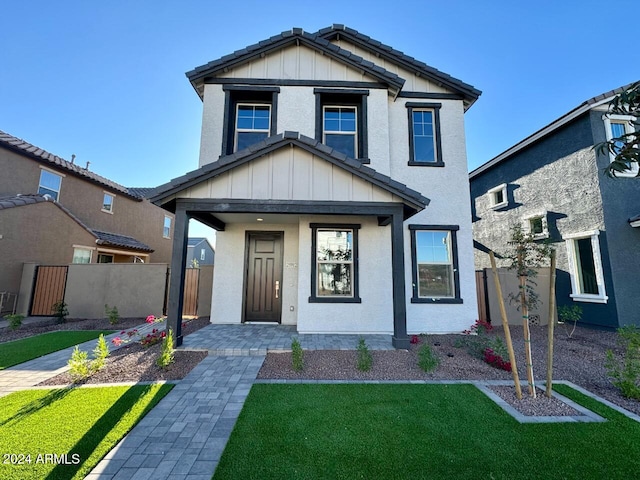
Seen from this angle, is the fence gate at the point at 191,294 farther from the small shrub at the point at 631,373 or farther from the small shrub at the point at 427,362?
the small shrub at the point at 631,373

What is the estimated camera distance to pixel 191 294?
31.6 ft

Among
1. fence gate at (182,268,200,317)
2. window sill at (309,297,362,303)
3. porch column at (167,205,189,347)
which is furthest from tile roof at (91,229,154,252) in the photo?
window sill at (309,297,362,303)

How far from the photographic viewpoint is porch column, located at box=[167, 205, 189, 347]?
219 inches

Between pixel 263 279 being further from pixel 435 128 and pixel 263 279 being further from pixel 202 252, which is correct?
pixel 202 252

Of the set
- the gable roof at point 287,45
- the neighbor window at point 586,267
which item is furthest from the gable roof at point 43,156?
the neighbor window at point 586,267

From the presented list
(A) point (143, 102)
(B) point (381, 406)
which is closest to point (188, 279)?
(A) point (143, 102)

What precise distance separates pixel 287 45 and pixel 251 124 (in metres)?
2.63

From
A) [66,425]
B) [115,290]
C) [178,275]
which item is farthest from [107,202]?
[66,425]

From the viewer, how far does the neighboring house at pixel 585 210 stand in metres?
8.07

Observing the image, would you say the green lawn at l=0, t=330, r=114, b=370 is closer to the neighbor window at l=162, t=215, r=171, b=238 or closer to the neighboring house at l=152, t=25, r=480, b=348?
the neighboring house at l=152, t=25, r=480, b=348

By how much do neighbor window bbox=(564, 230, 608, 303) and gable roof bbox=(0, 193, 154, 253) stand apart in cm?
1945

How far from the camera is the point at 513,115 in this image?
12.5 m

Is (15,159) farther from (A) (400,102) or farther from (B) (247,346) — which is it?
(A) (400,102)

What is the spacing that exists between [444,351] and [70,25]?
14084 millimetres
